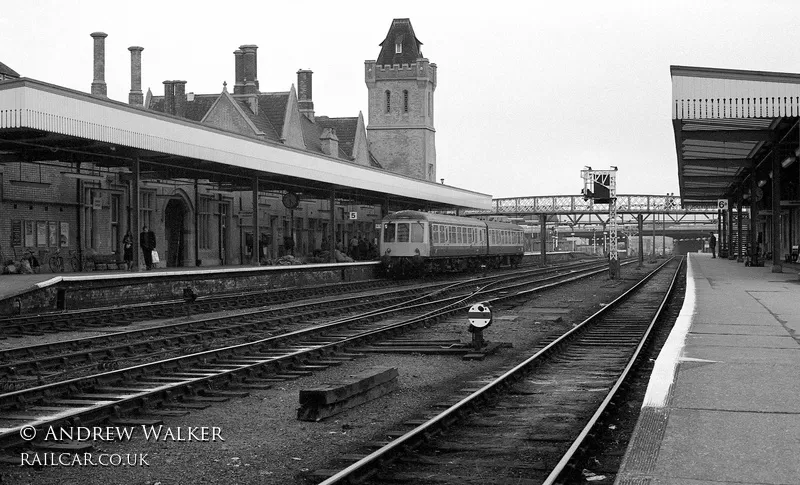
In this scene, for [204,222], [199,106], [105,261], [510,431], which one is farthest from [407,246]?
[510,431]

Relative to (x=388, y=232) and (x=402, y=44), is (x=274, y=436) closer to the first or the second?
(x=388, y=232)

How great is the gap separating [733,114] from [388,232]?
16841 mm

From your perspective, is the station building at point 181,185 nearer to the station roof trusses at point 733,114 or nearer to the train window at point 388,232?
the train window at point 388,232

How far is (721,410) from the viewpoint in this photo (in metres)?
7.94

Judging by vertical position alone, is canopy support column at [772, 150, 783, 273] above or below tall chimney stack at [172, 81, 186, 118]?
below

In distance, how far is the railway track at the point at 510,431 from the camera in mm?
6695

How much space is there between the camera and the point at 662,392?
8.63 m

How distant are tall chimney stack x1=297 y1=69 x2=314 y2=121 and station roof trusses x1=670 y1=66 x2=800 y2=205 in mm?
36442

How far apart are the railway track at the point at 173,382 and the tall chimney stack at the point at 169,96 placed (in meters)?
→ 44.2

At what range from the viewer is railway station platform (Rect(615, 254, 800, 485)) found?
5957mm

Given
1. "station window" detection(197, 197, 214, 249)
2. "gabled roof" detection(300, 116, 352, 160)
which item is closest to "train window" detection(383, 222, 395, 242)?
"station window" detection(197, 197, 214, 249)

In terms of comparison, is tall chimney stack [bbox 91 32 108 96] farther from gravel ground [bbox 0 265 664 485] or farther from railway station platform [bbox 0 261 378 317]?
gravel ground [bbox 0 265 664 485]

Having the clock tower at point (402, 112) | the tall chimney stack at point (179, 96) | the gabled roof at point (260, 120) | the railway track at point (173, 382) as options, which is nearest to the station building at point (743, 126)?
the railway track at point (173, 382)

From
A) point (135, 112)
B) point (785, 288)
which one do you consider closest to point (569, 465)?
point (135, 112)
